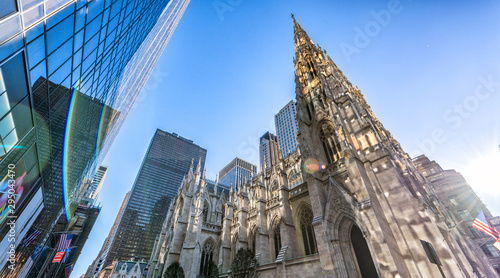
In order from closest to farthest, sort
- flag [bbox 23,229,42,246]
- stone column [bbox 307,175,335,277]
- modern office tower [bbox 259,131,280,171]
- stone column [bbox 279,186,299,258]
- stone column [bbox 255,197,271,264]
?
stone column [bbox 307,175,335,277] → stone column [bbox 279,186,299,258] → flag [bbox 23,229,42,246] → stone column [bbox 255,197,271,264] → modern office tower [bbox 259,131,280,171]

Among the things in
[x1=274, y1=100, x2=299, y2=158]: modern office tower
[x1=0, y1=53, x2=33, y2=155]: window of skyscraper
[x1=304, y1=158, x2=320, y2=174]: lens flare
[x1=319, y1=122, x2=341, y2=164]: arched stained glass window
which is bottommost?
[x1=0, y1=53, x2=33, y2=155]: window of skyscraper

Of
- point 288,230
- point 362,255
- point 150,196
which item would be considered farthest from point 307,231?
point 150,196

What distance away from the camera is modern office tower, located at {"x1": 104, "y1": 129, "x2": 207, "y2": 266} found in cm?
9244

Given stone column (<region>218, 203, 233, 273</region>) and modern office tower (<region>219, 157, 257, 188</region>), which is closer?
stone column (<region>218, 203, 233, 273</region>)

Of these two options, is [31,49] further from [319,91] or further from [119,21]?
[319,91]

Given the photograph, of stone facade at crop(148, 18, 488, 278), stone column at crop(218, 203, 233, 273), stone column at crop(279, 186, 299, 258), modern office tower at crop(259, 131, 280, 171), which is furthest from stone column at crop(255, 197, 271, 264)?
modern office tower at crop(259, 131, 280, 171)

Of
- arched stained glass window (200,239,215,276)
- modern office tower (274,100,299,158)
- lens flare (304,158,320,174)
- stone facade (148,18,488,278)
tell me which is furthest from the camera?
modern office tower (274,100,299,158)

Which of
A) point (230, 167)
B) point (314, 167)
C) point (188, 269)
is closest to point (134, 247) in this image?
point (230, 167)

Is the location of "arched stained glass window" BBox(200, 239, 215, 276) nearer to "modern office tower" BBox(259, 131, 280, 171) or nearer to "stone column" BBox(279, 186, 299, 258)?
"stone column" BBox(279, 186, 299, 258)

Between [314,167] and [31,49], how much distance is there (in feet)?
56.8

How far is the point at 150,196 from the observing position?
106 m

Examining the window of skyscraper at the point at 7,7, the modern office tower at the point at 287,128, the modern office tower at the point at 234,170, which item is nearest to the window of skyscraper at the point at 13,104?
the window of skyscraper at the point at 7,7

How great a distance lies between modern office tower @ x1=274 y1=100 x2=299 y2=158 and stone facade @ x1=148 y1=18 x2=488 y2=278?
44.8 meters

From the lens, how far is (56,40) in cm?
727
